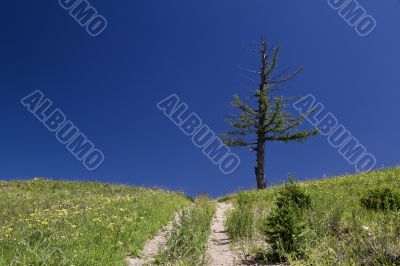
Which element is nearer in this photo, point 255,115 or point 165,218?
point 165,218

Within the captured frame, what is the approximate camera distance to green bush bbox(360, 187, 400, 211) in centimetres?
1318

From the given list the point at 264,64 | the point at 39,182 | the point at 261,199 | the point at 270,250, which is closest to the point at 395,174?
the point at 261,199

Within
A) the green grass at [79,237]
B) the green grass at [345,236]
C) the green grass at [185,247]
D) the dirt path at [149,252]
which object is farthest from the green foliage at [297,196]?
the green grass at [79,237]

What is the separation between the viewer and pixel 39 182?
34594 mm

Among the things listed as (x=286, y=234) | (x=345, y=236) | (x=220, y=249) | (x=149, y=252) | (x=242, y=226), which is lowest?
(x=149, y=252)

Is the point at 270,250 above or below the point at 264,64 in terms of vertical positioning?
below

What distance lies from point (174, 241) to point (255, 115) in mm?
25293

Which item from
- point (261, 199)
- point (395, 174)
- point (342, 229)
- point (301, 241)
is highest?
point (395, 174)

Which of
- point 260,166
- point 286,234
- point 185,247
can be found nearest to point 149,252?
point 185,247

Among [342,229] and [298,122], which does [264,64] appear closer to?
[298,122]

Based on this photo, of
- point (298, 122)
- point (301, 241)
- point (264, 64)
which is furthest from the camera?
point (264, 64)

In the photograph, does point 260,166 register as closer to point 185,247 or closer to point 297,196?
point 297,196

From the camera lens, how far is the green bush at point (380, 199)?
13177mm

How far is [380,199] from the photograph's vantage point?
45.2ft
